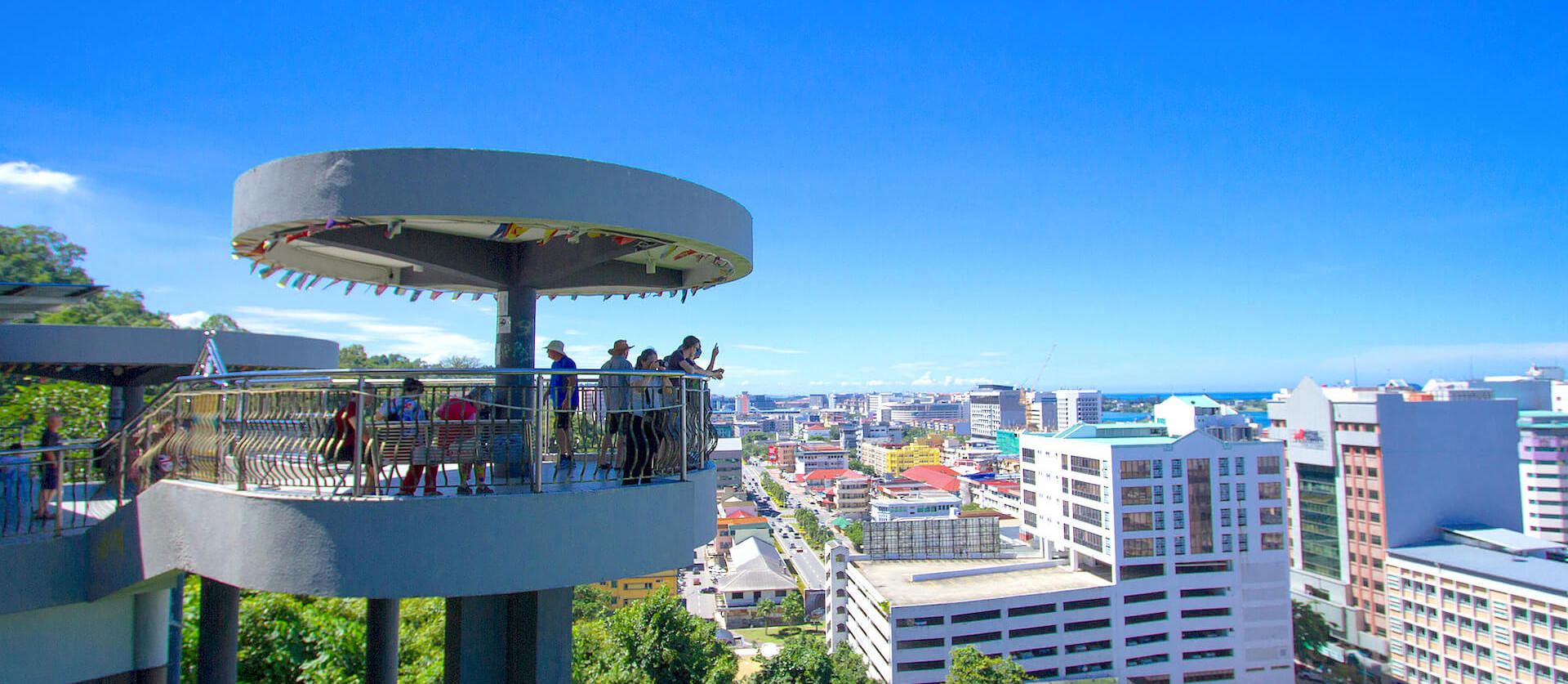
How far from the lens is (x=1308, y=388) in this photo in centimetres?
8075

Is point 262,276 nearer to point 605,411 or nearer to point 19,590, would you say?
point 19,590

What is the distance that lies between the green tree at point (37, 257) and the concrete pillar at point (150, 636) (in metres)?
58.0

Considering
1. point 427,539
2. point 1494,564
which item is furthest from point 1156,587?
point 427,539

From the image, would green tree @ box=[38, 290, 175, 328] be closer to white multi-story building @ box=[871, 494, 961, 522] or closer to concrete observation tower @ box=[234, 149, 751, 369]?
concrete observation tower @ box=[234, 149, 751, 369]

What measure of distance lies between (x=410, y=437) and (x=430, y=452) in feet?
0.88

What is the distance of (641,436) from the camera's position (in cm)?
688

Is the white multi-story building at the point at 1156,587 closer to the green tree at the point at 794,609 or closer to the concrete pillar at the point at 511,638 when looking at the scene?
the green tree at the point at 794,609

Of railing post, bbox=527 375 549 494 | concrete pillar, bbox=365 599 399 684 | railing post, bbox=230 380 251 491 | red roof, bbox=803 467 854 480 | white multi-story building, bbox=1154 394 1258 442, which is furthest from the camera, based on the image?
red roof, bbox=803 467 854 480

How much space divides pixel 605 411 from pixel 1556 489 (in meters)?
133

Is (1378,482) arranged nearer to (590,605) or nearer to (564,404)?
(590,605)

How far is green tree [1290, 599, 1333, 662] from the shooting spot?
226ft

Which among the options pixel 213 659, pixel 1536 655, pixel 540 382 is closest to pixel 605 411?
pixel 540 382

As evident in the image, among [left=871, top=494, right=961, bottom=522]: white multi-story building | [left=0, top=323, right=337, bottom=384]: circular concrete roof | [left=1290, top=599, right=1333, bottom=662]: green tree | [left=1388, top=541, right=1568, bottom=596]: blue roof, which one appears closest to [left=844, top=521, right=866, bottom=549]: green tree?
[left=871, top=494, right=961, bottom=522]: white multi-story building

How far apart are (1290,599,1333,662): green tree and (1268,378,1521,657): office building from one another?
480cm
